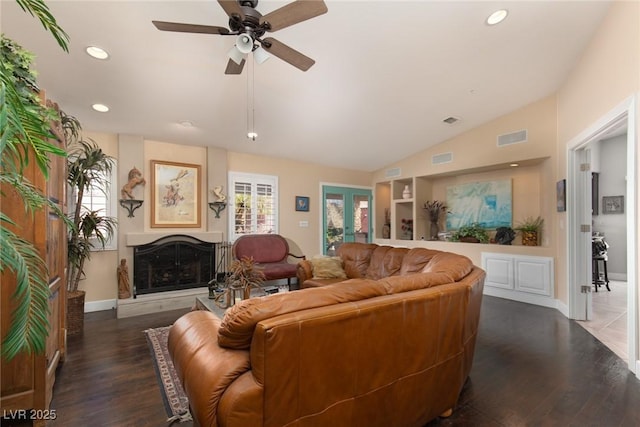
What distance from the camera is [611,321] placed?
11.5 ft

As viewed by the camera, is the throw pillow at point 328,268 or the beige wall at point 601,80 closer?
the beige wall at point 601,80

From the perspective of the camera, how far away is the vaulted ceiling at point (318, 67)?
2.44 meters

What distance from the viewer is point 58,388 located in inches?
86.2

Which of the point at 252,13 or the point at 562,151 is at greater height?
the point at 252,13

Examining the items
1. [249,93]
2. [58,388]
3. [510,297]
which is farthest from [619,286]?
[58,388]

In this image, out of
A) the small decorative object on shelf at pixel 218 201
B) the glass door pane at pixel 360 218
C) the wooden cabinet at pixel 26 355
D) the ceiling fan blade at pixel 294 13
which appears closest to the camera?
the wooden cabinet at pixel 26 355

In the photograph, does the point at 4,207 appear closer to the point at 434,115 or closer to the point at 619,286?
the point at 434,115

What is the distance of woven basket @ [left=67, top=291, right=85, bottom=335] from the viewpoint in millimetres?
3248

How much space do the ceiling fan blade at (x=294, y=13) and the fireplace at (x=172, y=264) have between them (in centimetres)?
359

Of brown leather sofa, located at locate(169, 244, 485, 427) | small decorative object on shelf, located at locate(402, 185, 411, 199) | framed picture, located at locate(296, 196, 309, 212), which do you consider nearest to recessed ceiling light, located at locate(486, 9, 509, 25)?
brown leather sofa, located at locate(169, 244, 485, 427)

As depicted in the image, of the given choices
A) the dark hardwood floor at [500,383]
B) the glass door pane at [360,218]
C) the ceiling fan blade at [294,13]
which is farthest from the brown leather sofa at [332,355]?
the glass door pane at [360,218]

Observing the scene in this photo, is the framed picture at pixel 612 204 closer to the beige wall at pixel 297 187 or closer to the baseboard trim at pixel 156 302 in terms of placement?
the beige wall at pixel 297 187

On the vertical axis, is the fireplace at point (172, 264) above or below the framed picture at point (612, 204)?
below

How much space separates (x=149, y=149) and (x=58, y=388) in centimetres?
338
